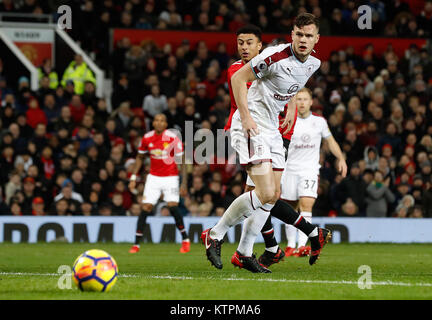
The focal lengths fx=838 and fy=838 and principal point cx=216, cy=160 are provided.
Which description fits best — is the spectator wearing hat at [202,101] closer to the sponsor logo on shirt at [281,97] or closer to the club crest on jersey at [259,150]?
the sponsor logo on shirt at [281,97]

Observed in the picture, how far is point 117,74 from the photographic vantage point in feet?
62.7

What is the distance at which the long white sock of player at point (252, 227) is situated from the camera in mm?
8070

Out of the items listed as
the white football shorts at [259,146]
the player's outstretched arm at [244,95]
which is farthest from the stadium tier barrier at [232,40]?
the player's outstretched arm at [244,95]

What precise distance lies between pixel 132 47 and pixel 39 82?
2.34 m

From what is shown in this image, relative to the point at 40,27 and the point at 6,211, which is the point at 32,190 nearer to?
the point at 6,211

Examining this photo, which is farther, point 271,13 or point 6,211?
point 271,13

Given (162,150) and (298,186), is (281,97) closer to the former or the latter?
(298,186)

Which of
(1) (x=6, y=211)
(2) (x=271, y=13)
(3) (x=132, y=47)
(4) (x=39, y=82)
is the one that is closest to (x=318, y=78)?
(2) (x=271, y=13)

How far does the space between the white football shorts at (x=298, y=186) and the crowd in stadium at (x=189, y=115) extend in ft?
14.1

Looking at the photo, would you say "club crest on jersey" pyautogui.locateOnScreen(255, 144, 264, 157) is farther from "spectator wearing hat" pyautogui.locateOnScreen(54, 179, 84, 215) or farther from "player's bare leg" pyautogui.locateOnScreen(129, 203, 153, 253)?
"spectator wearing hat" pyautogui.locateOnScreen(54, 179, 84, 215)

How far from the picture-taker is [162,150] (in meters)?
13.4

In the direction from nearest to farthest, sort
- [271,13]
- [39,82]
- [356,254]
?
[356,254] → [39,82] → [271,13]

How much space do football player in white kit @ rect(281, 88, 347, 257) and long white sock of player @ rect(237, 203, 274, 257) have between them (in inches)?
135

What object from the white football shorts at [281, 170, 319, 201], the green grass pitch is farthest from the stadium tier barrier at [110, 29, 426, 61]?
the green grass pitch
